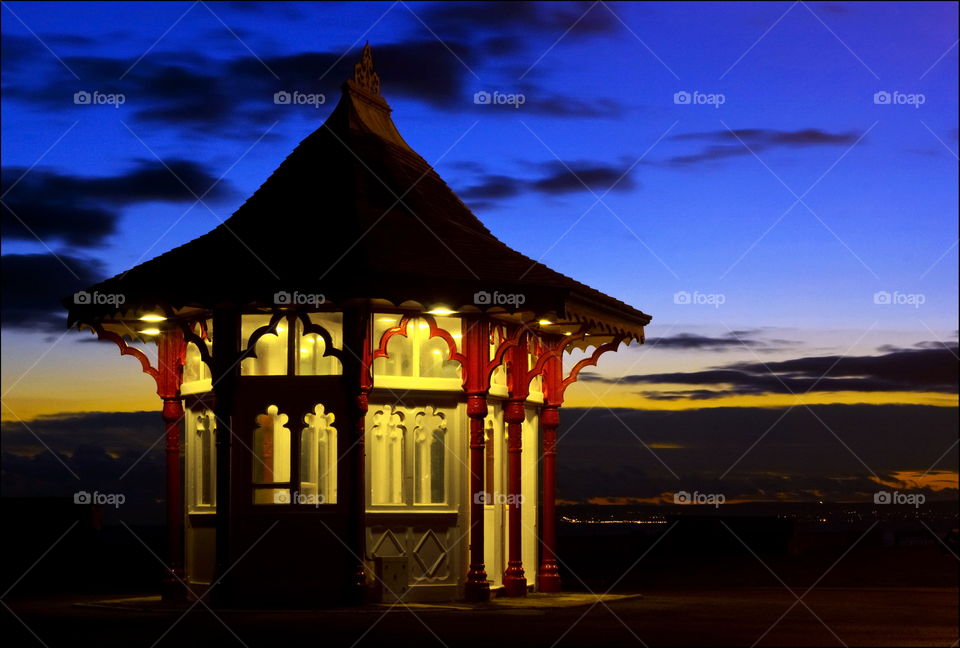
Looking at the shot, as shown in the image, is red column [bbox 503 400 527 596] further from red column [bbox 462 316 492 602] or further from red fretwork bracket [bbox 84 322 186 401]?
red fretwork bracket [bbox 84 322 186 401]

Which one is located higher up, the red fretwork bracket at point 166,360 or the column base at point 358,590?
the red fretwork bracket at point 166,360

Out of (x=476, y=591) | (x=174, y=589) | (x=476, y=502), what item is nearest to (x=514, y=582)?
(x=476, y=591)

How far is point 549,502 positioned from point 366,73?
648cm

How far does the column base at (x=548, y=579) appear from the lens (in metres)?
23.3

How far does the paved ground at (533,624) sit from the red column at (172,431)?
A: 1.39 meters

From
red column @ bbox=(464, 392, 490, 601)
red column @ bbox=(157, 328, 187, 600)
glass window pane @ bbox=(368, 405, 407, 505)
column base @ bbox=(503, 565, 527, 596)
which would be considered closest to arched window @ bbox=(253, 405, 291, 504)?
glass window pane @ bbox=(368, 405, 407, 505)

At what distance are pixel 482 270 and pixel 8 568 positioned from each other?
14.6 metres

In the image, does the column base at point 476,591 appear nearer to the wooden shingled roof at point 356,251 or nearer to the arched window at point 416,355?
the arched window at point 416,355

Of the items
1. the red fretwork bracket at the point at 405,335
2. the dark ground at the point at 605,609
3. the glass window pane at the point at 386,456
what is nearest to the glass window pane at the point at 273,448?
the glass window pane at the point at 386,456

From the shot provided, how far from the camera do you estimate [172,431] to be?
890 inches

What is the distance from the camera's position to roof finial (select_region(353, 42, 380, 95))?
23219 millimetres

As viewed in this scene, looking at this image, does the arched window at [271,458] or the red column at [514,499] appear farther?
the red column at [514,499]

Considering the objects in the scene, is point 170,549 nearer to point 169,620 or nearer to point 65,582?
point 169,620

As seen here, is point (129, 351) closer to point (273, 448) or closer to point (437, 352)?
point (273, 448)
